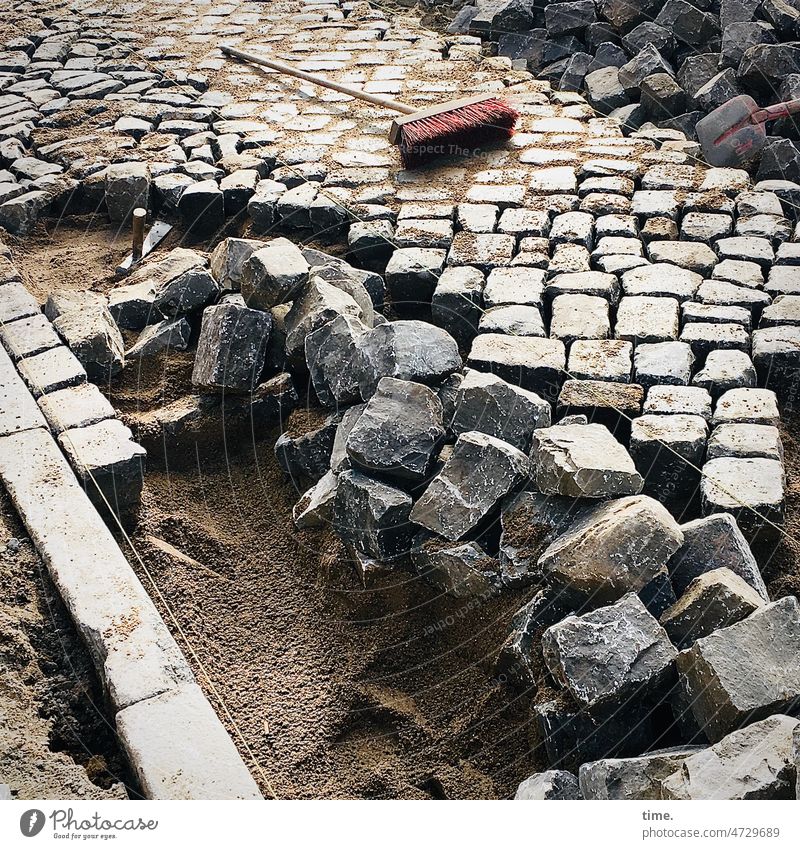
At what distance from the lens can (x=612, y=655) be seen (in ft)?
10.1

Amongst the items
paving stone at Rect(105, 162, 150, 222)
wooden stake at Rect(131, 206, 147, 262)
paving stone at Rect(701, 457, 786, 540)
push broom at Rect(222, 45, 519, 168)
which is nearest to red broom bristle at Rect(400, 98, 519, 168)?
push broom at Rect(222, 45, 519, 168)

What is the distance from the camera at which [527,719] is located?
343cm

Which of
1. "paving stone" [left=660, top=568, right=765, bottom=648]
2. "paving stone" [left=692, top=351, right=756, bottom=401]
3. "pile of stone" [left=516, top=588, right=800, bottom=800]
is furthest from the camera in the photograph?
"paving stone" [left=692, top=351, right=756, bottom=401]

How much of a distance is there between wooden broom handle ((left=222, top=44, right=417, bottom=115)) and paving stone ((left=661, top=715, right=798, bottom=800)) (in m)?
4.89

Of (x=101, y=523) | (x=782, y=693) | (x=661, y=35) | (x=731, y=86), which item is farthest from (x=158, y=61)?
(x=782, y=693)

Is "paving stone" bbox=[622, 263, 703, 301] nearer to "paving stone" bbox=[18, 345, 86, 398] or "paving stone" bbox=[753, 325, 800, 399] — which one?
"paving stone" bbox=[753, 325, 800, 399]

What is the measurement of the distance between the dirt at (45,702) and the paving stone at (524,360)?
201 cm

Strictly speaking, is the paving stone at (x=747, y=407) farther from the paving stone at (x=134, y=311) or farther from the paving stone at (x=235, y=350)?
the paving stone at (x=134, y=311)

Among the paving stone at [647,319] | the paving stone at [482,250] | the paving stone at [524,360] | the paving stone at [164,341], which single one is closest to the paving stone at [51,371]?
the paving stone at [164,341]

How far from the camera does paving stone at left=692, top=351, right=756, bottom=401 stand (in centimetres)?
435

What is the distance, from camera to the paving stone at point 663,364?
14.4 feet

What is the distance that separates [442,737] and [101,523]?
59.6 inches

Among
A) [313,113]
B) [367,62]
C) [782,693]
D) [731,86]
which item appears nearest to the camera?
[782,693]
